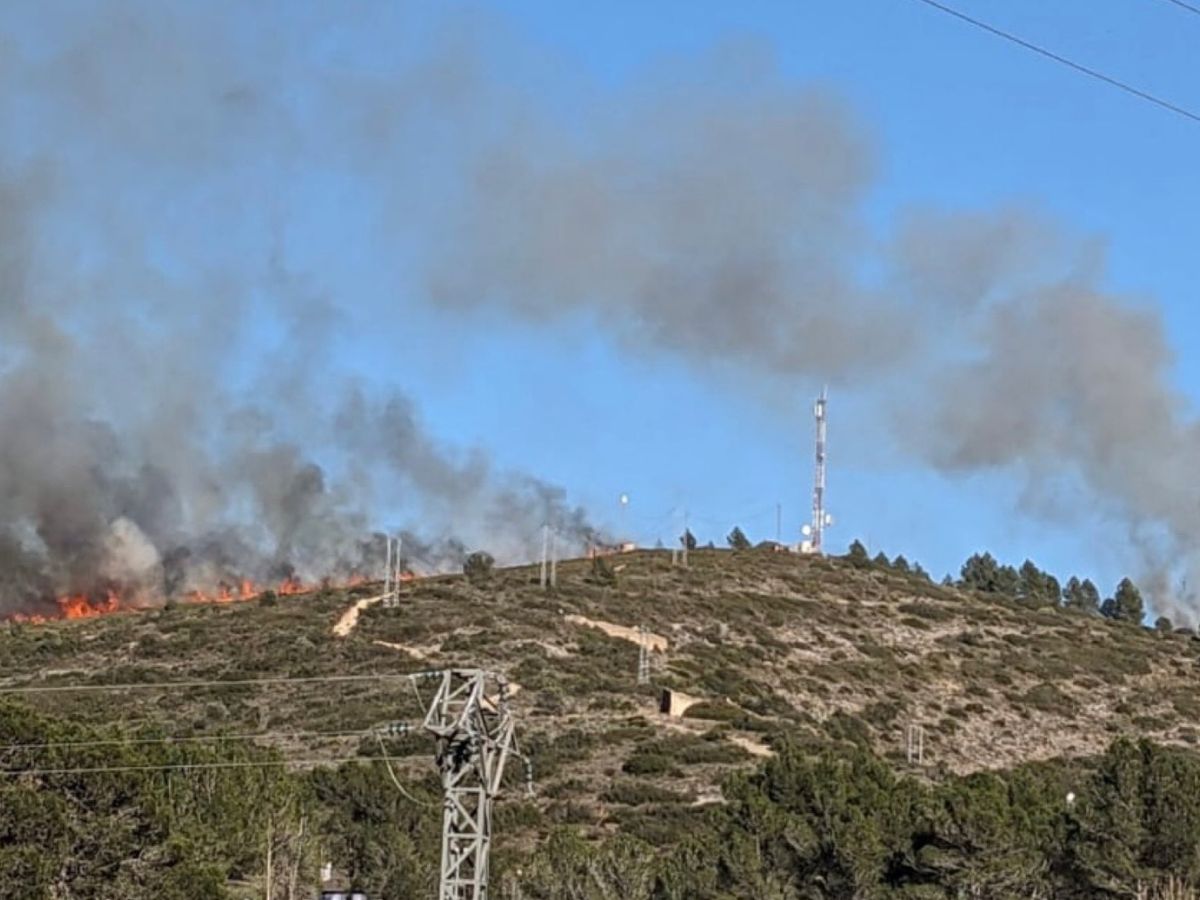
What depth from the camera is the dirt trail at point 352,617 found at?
116 meters

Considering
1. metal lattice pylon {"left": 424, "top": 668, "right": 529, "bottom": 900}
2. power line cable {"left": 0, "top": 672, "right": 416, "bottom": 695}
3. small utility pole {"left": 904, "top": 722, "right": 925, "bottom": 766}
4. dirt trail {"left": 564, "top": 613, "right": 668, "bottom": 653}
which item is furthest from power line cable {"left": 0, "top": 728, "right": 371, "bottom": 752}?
dirt trail {"left": 564, "top": 613, "right": 668, "bottom": 653}

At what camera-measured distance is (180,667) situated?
107938mm

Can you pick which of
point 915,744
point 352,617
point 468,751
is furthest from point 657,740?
point 468,751

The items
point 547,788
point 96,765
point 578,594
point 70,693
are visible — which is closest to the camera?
point 96,765

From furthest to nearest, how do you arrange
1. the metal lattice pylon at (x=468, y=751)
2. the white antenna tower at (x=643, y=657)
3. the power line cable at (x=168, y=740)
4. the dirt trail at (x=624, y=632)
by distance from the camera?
the dirt trail at (x=624, y=632)
the white antenna tower at (x=643, y=657)
the power line cable at (x=168, y=740)
the metal lattice pylon at (x=468, y=751)

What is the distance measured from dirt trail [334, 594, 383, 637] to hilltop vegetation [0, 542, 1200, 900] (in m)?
0.93

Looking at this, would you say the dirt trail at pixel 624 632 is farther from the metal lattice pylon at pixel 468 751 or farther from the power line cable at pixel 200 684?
the metal lattice pylon at pixel 468 751

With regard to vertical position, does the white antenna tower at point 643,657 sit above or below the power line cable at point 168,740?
above

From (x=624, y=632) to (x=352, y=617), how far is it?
16.7 meters

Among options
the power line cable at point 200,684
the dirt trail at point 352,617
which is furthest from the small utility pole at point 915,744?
the dirt trail at point 352,617

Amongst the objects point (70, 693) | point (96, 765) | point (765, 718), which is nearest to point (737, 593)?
point (765, 718)

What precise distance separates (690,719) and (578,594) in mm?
31110

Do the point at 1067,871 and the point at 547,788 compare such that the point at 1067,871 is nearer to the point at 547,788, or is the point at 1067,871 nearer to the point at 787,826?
the point at 787,826

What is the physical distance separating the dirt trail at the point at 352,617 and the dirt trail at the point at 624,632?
12.9m
